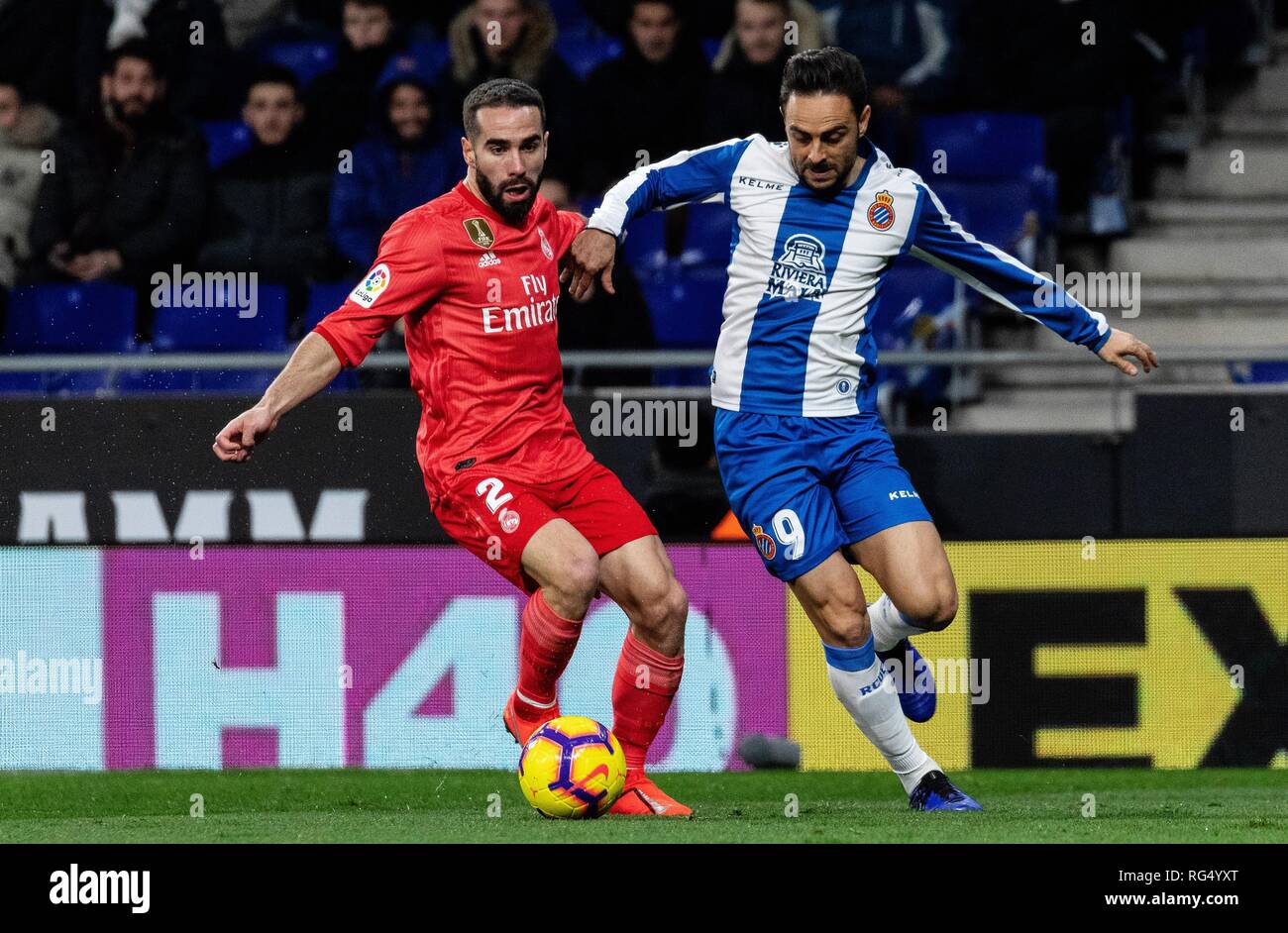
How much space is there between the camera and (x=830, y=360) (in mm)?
6133

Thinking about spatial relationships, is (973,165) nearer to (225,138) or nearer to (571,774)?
(225,138)

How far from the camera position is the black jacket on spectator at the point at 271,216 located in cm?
988

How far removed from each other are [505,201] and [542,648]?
132 cm

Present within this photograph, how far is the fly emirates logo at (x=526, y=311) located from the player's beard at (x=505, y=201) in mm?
182

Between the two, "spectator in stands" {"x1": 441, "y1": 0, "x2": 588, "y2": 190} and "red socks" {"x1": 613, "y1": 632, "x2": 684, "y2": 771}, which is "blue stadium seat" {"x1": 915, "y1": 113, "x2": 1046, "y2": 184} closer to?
"spectator in stands" {"x1": 441, "y1": 0, "x2": 588, "y2": 190}

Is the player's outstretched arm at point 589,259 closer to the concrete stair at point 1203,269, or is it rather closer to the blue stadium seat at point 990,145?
the concrete stair at point 1203,269

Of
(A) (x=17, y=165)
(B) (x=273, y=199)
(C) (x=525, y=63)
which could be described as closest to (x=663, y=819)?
(B) (x=273, y=199)

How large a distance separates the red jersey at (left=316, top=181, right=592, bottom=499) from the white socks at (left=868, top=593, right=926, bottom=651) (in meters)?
1.03

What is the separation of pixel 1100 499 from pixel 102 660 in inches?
159

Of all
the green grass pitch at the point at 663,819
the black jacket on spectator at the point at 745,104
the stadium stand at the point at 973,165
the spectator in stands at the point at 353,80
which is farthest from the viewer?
the spectator in stands at the point at 353,80

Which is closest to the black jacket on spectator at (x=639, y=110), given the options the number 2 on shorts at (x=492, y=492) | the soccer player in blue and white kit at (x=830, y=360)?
the soccer player in blue and white kit at (x=830, y=360)

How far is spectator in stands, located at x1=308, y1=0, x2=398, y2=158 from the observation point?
10.5 m

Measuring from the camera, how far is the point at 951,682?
8141 mm
